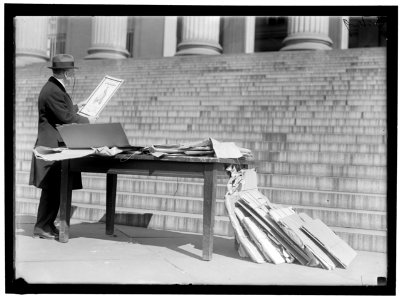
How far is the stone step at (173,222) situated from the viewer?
592 cm

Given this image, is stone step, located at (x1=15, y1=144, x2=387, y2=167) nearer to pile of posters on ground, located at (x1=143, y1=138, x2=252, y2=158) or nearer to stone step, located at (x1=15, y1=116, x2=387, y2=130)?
stone step, located at (x1=15, y1=116, x2=387, y2=130)

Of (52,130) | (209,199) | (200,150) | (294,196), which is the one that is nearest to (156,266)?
(209,199)

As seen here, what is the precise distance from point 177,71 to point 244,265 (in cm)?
924

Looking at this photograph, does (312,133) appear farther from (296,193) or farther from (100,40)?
(100,40)

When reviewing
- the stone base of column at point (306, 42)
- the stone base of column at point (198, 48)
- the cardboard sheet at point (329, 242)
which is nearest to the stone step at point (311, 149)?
the cardboard sheet at point (329, 242)

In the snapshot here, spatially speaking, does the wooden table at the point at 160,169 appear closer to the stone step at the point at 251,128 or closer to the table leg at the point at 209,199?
the table leg at the point at 209,199

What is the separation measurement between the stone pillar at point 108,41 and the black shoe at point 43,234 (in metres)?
13.0

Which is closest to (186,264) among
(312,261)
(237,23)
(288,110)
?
(312,261)

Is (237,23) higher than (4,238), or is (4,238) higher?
(237,23)

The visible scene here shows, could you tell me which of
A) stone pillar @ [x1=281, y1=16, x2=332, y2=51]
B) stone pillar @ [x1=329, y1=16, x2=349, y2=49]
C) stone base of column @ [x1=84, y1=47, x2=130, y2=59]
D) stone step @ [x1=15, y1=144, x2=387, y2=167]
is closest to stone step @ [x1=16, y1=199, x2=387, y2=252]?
stone step @ [x1=15, y1=144, x2=387, y2=167]

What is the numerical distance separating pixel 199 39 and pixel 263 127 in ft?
25.8

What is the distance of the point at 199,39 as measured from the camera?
54.4 ft

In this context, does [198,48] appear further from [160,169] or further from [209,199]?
[209,199]

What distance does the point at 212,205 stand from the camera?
4996mm
